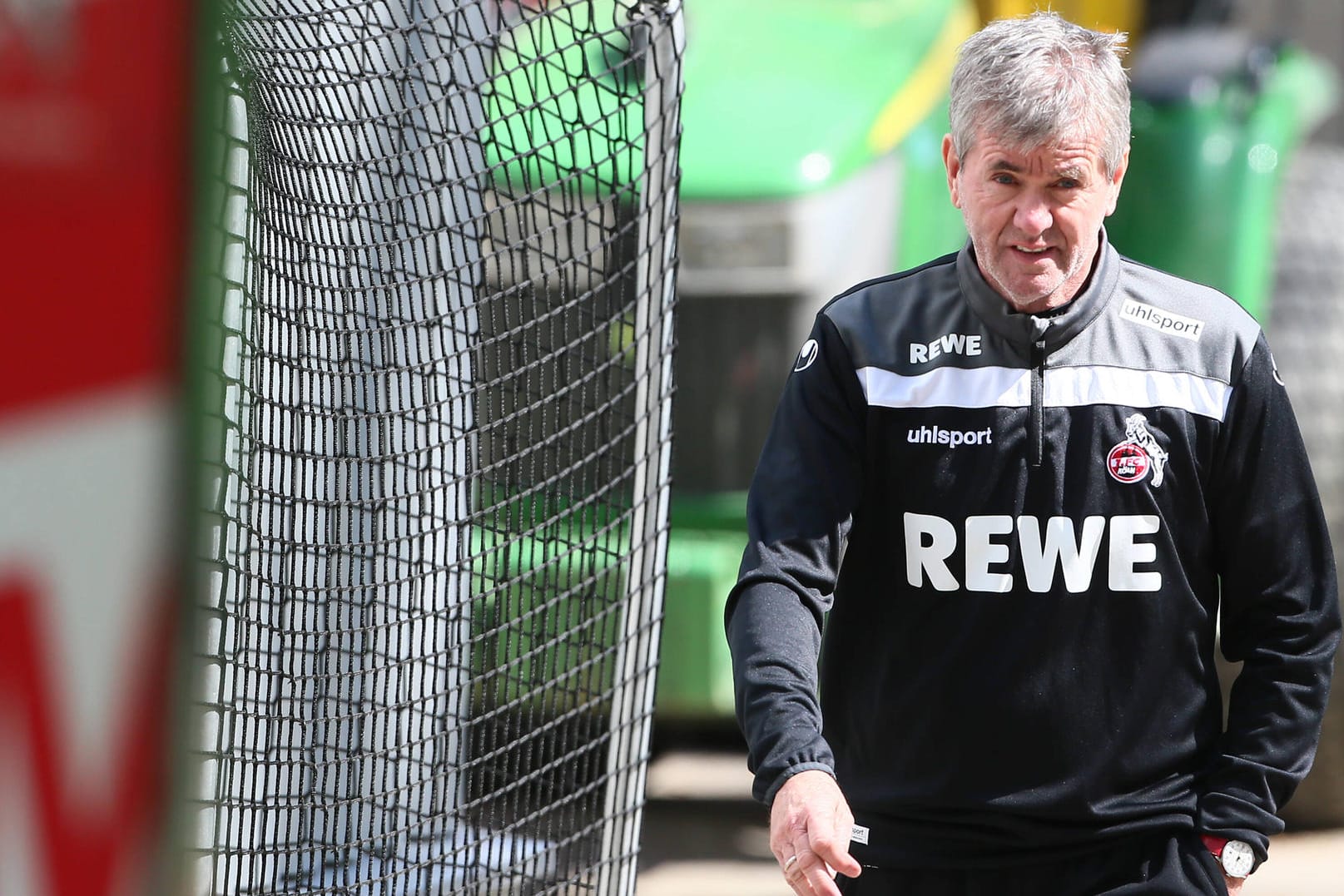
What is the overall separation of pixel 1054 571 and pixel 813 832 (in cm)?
43

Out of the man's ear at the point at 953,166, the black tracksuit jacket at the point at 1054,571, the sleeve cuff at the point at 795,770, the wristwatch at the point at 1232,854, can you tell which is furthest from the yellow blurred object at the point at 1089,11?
the sleeve cuff at the point at 795,770

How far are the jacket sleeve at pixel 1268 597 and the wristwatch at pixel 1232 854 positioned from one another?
0.04 ft

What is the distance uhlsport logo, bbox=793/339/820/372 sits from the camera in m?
2.03

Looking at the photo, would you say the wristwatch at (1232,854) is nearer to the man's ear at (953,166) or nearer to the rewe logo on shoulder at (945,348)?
the rewe logo on shoulder at (945,348)

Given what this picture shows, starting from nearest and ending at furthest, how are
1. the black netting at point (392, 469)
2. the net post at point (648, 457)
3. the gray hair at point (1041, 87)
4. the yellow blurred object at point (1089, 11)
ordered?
1. the gray hair at point (1041, 87)
2. the black netting at point (392, 469)
3. the net post at point (648, 457)
4. the yellow blurred object at point (1089, 11)

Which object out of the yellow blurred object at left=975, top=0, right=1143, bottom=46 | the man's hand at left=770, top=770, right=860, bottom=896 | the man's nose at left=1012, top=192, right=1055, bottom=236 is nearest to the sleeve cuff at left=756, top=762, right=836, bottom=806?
the man's hand at left=770, top=770, right=860, bottom=896

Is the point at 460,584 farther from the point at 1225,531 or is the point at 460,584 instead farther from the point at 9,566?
the point at 9,566

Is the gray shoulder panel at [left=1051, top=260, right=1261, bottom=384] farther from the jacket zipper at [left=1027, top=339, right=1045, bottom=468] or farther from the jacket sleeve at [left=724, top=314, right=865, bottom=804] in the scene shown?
the jacket sleeve at [left=724, top=314, right=865, bottom=804]

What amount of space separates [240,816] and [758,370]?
103 inches

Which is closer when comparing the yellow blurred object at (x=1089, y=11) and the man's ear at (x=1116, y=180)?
the man's ear at (x=1116, y=180)

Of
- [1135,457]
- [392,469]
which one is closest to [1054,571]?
[1135,457]

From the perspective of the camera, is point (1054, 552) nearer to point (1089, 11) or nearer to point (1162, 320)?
point (1162, 320)

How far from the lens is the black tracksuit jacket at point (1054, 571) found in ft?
6.33

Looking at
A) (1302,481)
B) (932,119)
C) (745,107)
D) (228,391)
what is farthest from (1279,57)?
(228,391)
